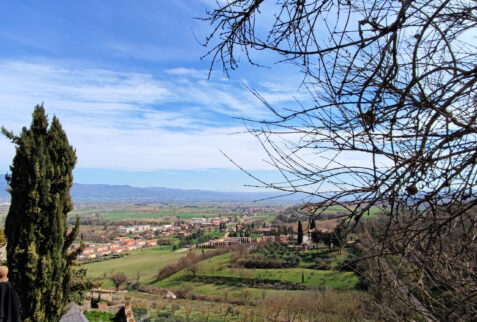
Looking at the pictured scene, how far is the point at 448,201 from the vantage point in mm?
1187

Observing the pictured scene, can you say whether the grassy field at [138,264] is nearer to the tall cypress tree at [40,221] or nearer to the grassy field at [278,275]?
the grassy field at [278,275]

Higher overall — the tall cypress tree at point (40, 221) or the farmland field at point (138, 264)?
the tall cypress tree at point (40, 221)

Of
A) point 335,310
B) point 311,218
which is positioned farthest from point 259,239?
point 311,218

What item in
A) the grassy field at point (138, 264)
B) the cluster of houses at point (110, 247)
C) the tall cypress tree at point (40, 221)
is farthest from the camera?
the cluster of houses at point (110, 247)

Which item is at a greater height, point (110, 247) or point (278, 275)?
point (278, 275)

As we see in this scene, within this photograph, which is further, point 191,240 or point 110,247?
point 191,240

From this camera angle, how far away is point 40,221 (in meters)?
6.45

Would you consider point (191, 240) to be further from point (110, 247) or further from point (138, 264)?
point (138, 264)

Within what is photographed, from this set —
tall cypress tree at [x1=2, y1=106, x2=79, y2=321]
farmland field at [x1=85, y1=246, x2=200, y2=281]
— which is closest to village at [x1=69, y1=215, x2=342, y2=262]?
farmland field at [x1=85, y1=246, x2=200, y2=281]

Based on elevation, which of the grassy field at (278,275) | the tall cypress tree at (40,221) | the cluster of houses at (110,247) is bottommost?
the cluster of houses at (110,247)

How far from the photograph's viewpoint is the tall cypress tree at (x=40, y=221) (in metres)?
6.16

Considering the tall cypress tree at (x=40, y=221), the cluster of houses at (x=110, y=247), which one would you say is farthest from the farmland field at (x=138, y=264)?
the tall cypress tree at (x=40, y=221)

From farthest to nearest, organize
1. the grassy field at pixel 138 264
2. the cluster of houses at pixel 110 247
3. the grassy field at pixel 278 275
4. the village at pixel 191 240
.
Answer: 1. the cluster of houses at pixel 110 247
2. the village at pixel 191 240
3. the grassy field at pixel 138 264
4. the grassy field at pixel 278 275

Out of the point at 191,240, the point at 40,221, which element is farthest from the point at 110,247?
the point at 40,221
